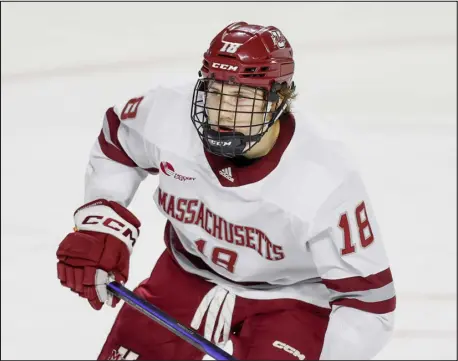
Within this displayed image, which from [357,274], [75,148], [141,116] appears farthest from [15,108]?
[357,274]

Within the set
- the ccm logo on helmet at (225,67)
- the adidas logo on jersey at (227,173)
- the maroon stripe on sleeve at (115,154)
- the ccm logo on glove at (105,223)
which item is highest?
the ccm logo on helmet at (225,67)

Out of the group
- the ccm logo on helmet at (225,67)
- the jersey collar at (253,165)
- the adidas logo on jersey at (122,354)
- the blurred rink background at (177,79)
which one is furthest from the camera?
the blurred rink background at (177,79)

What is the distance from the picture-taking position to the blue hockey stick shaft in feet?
8.36

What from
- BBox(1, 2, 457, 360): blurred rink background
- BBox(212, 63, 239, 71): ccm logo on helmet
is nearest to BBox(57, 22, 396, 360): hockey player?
BBox(212, 63, 239, 71): ccm logo on helmet

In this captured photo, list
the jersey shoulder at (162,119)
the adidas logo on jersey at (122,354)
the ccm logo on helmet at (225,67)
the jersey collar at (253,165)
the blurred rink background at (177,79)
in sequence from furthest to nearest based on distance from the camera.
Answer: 1. the blurred rink background at (177,79)
2. the adidas logo on jersey at (122,354)
3. the jersey shoulder at (162,119)
4. the jersey collar at (253,165)
5. the ccm logo on helmet at (225,67)

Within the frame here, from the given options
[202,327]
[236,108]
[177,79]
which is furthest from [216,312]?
[177,79]

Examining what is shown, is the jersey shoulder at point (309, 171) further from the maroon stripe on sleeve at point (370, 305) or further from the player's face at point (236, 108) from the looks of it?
the maroon stripe on sleeve at point (370, 305)

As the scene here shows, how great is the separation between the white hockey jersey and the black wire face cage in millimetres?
104

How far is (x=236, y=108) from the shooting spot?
7.82 ft

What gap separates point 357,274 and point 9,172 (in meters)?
1.95

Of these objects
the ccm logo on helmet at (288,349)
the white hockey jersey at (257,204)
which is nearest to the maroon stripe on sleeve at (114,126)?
the white hockey jersey at (257,204)

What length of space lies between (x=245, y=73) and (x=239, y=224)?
42cm

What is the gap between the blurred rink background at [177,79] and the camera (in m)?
3.29

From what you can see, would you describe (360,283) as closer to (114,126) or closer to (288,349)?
(288,349)
